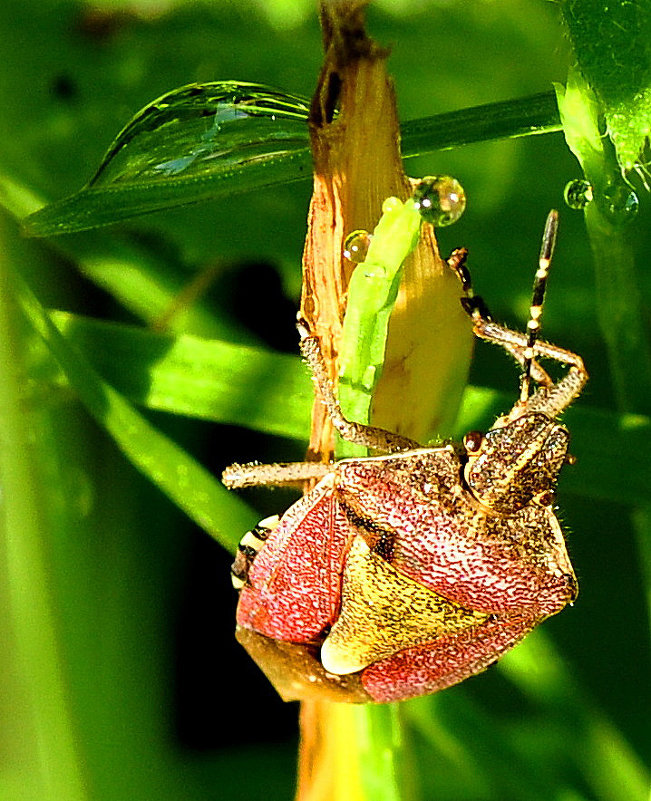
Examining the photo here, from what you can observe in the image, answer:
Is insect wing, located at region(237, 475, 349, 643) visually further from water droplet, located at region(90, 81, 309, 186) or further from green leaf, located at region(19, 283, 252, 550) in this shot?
water droplet, located at region(90, 81, 309, 186)

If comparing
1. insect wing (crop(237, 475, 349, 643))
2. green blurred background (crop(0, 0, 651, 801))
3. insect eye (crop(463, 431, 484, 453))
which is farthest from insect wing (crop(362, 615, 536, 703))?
green blurred background (crop(0, 0, 651, 801))

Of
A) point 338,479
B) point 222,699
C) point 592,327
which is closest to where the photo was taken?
point 338,479

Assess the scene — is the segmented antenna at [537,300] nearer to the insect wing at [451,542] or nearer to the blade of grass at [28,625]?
the insect wing at [451,542]

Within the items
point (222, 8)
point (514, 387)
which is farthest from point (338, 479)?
point (222, 8)

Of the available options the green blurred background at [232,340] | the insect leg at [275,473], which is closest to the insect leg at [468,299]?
the insect leg at [275,473]

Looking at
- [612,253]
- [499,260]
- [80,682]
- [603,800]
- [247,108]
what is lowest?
[603,800]

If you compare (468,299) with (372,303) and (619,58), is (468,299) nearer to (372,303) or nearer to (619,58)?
(372,303)

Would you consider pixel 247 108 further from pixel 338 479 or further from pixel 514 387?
pixel 514 387
